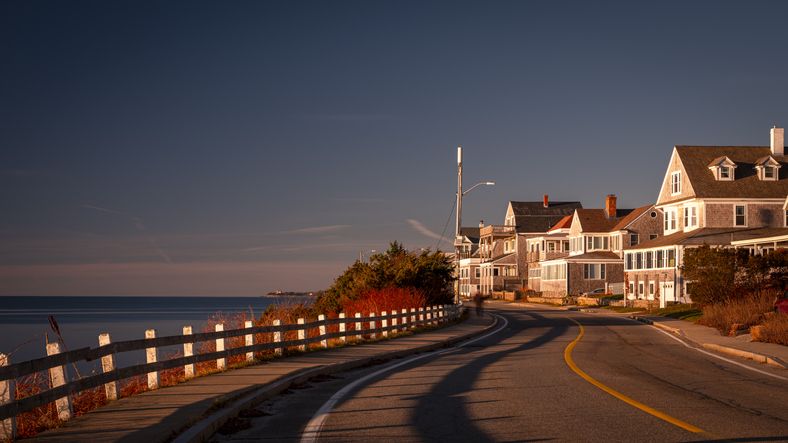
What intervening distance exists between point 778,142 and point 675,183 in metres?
8.30

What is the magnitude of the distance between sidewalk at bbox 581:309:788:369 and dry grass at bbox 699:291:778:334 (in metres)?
0.47

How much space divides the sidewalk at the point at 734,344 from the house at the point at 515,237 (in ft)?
187

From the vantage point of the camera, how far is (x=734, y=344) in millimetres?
20391

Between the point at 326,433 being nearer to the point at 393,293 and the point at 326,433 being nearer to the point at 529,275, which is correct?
the point at 393,293

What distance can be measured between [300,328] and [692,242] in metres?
36.9

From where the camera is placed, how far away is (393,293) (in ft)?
105

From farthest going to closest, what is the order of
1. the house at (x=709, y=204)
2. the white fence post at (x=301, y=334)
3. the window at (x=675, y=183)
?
the window at (x=675, y=183) → the house at (x=709, y=204) → the white fence post at (x=301, y=334)

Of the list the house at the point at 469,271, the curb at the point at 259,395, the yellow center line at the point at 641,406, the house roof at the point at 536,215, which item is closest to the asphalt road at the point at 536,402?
the yellow center line at the point at 641,406

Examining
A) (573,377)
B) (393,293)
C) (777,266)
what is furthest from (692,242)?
(573,377)

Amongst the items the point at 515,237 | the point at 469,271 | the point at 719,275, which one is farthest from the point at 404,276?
the point at 469,271

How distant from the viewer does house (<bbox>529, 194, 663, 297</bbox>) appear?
64.9m

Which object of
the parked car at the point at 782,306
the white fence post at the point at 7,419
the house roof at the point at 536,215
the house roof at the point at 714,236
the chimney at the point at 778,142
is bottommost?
the parked car at the point at 782,306

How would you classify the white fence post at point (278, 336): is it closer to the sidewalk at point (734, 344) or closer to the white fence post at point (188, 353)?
the white fence post at point (188, 353)

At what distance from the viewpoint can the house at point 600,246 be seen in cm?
6494
